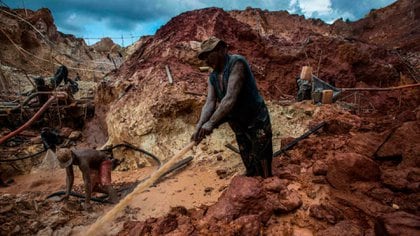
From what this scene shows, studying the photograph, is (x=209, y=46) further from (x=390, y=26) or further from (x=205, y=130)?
(x=390, y=26)

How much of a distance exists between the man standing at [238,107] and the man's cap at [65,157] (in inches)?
88.2

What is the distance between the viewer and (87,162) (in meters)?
4.21

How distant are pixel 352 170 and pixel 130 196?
2233 millimetres

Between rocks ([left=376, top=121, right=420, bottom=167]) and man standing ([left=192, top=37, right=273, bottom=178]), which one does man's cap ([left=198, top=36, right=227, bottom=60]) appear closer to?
man standing ([left=192, top=37, right=273, bottom=178])

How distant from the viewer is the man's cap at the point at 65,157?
3902mm

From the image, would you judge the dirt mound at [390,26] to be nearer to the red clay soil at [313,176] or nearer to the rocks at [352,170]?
the red clay soil at [313,176]

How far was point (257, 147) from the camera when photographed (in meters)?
3.17

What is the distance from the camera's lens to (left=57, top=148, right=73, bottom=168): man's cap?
3.90 m

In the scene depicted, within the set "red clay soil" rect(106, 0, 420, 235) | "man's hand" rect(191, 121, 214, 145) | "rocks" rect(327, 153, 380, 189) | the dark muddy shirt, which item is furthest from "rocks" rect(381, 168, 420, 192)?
"man's hand" rect(191, 121, 214, 145)

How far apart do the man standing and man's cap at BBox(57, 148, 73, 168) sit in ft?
7.35

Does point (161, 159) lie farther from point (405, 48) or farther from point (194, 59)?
point (405, 48)

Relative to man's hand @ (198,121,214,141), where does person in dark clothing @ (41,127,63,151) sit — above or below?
below

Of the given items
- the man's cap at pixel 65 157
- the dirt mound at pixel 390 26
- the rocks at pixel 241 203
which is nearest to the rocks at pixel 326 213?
the rocks at pixel 241 203

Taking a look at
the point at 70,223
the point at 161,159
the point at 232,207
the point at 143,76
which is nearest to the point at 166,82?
the point at 143,76
